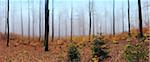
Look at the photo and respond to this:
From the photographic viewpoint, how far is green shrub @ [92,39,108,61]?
1017 centimetres

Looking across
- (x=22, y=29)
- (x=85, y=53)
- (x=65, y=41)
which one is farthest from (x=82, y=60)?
(x=22, y=29)

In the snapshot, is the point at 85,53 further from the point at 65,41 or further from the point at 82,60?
the point at 65,41

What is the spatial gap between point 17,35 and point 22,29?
158cm

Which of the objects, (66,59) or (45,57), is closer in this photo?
(66,59)

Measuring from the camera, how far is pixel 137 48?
22.7 ft

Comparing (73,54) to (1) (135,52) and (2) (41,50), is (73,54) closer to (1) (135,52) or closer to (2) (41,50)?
(1) (135,52)

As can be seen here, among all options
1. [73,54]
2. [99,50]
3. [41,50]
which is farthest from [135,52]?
[41,50]

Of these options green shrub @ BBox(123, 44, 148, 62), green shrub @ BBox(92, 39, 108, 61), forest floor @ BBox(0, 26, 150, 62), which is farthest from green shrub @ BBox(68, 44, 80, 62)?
green shrub @ BBox(123, 44, 148, 62)

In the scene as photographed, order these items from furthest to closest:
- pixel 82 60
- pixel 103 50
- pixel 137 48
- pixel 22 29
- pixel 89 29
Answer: pixel 22 29, pixel 89 29, pixel 82 60, pixel 103 50, pixel 137 48

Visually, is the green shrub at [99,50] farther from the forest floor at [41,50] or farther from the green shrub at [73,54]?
the green shrub at [73,54]

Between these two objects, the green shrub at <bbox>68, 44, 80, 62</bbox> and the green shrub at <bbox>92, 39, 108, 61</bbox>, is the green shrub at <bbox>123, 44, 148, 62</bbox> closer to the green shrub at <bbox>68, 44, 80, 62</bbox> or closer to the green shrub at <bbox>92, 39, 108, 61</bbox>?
the green shrub at <bbox>92, 39, 108, 61</bbox>

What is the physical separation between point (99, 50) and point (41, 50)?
4410 mm

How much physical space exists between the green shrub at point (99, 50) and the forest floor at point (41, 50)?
0.20 metres

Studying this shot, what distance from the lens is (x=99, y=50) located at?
10.3 m
